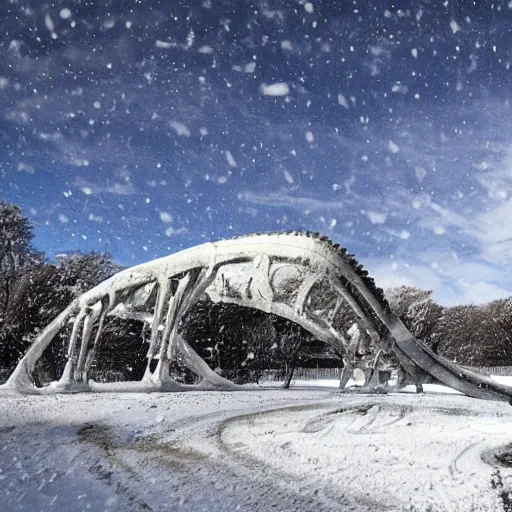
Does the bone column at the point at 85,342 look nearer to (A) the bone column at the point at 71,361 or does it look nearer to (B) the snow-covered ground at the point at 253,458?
(A) the bone column at the point at 71,361

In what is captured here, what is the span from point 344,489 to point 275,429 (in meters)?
2.45

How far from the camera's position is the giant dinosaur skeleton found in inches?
403

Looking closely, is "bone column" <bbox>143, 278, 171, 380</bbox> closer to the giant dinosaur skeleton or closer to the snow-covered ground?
the giant dinosaur skeleton

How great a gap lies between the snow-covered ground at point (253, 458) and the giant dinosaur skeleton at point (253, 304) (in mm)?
2405

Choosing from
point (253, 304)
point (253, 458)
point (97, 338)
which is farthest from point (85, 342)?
point (253, 458)

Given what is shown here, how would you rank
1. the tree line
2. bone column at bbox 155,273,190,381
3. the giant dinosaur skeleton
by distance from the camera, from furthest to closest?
1. the tree line
2. bone column at bbox 155,273,190,381
3. the giant dinosaur skeleton

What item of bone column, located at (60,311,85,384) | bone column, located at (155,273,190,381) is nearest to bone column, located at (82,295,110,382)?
bone column, located at (60,311,85,384)

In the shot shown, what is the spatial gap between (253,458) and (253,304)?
7.93 meters

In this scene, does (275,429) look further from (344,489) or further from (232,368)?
(232,368)

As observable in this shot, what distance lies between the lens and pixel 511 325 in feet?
126

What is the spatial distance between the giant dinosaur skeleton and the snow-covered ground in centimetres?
240

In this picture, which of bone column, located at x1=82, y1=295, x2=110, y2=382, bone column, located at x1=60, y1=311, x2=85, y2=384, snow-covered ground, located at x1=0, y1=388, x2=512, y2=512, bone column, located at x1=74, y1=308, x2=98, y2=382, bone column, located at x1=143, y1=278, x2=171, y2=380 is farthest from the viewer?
bone column, located at x1=82, y1=295, x2=110, y2=382

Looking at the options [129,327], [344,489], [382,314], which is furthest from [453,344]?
[344,489]

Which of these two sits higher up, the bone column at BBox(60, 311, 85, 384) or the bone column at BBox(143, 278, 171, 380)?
the bone column at BBox(143, 278, 171, 380)
